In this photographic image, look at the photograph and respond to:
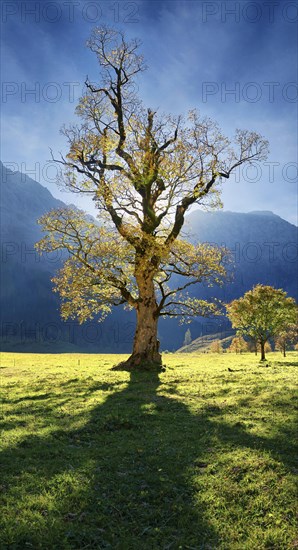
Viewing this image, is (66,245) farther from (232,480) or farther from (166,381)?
(232,480)

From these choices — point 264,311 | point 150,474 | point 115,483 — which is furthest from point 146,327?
point 264,311

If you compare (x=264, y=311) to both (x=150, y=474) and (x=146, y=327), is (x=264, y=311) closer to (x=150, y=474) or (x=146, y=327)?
(x=146, y=327)

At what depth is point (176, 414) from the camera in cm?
1595

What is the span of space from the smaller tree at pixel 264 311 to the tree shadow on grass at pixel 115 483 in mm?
38465

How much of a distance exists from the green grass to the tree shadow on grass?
26 mm

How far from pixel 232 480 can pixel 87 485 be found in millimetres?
3539

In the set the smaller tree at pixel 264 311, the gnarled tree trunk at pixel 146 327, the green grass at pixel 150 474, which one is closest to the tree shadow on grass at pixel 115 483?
the green grass at pixel 150 474

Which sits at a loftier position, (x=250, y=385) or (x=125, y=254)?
(x=125, y=254)

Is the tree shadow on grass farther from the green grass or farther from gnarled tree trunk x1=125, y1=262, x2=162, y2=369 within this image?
gnarled tree trunk x1=125, y1=262, x2=162, y2=369

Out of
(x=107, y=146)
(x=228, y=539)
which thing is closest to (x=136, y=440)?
(x=228, y=539)

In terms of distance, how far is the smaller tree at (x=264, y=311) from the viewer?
5125 centimetres

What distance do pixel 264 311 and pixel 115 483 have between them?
1781 inches

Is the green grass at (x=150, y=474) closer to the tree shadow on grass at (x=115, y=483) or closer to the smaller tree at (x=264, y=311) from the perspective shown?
the tree shadow on grass at (x=115, y=483)

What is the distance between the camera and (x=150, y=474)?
32.8ft
